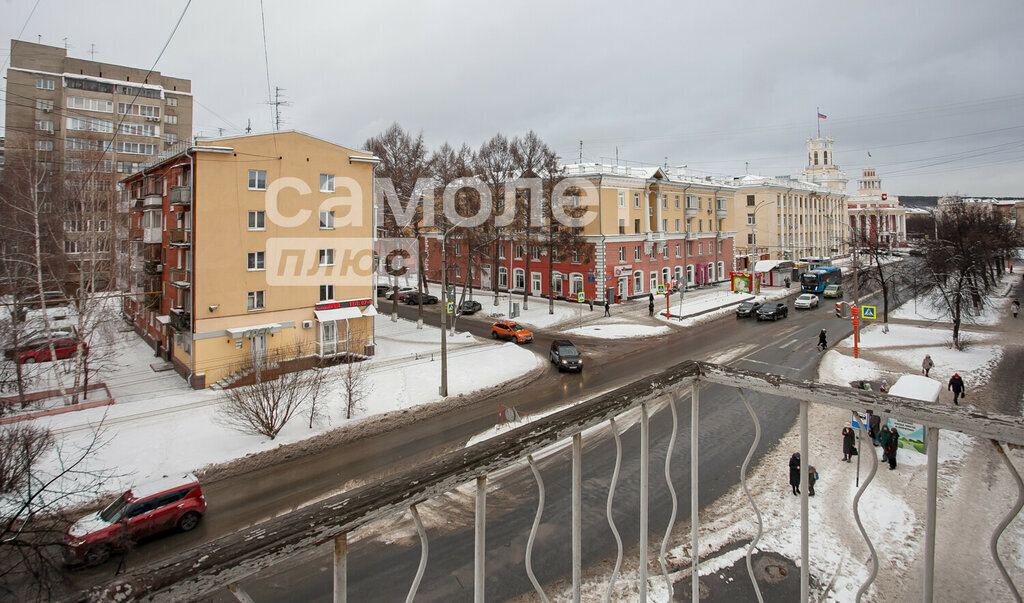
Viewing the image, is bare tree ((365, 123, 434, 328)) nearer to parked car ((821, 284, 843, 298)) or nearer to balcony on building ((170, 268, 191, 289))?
balcony on building ((170, 268, 191, 289))

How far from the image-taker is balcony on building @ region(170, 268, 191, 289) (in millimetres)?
21234

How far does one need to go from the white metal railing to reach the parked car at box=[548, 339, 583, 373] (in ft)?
64.6

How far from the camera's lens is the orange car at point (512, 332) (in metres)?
27.9

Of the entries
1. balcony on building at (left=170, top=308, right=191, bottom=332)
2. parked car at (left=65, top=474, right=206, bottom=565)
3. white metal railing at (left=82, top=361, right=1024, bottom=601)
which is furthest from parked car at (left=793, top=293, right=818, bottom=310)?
white metal railing at (left=82, top=361, right=1024, bottom=601)

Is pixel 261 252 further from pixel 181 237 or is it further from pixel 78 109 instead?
pixel 78 109

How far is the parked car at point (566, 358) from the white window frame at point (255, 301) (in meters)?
12.9

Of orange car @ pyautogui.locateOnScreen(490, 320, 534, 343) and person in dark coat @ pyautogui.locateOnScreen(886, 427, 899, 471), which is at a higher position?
orange car @ pyautogui.locateOnScreen(490, 320, 534, 343)

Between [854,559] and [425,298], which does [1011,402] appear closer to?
[854,559]

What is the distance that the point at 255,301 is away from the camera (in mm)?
21719

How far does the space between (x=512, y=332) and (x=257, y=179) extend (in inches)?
562

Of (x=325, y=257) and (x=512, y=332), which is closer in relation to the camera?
(x=325, y=257)

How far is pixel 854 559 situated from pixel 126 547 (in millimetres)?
13110

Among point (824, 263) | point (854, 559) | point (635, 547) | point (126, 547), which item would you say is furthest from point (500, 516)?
point (824, 263)

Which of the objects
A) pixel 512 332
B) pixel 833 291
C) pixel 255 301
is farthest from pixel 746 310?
pixel 255 301
